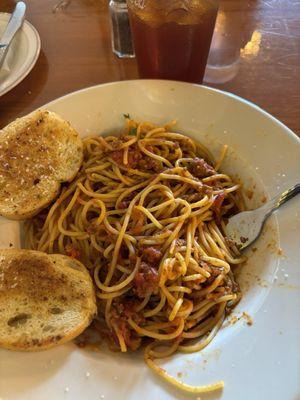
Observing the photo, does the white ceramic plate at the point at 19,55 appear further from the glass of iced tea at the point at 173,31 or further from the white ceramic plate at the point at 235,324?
the glass of iced tea at the point at 173,31

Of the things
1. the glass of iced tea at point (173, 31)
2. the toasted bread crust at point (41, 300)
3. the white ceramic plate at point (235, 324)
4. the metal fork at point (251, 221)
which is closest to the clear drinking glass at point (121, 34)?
the glass of iced tea at point (173, 31)

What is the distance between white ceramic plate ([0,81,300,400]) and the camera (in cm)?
125

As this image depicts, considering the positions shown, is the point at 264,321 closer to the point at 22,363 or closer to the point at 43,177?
the point at 22,363

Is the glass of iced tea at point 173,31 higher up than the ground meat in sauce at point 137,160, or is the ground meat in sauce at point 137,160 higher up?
the glass of iced tea at point 173,31

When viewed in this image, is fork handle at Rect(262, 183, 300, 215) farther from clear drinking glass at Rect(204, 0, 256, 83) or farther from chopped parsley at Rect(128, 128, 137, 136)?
clear drinking glass at Rect(204, 0, 256, 83)

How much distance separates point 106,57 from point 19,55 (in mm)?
486

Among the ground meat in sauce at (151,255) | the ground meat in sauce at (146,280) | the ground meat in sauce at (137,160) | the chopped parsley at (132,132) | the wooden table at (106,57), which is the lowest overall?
the ground meat in sauce at (146,280)

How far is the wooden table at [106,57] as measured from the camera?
6.98ft

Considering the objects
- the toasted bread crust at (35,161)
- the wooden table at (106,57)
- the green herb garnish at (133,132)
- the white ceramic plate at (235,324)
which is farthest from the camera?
the wooden table at (106,57)

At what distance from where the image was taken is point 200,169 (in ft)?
5.91

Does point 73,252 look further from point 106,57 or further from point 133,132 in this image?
point 106,57

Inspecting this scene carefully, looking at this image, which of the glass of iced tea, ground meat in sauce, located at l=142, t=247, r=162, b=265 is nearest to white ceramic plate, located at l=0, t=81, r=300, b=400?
the glass of iced tea

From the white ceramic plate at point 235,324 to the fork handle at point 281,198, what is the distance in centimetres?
3

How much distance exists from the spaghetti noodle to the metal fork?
1.7 inches
